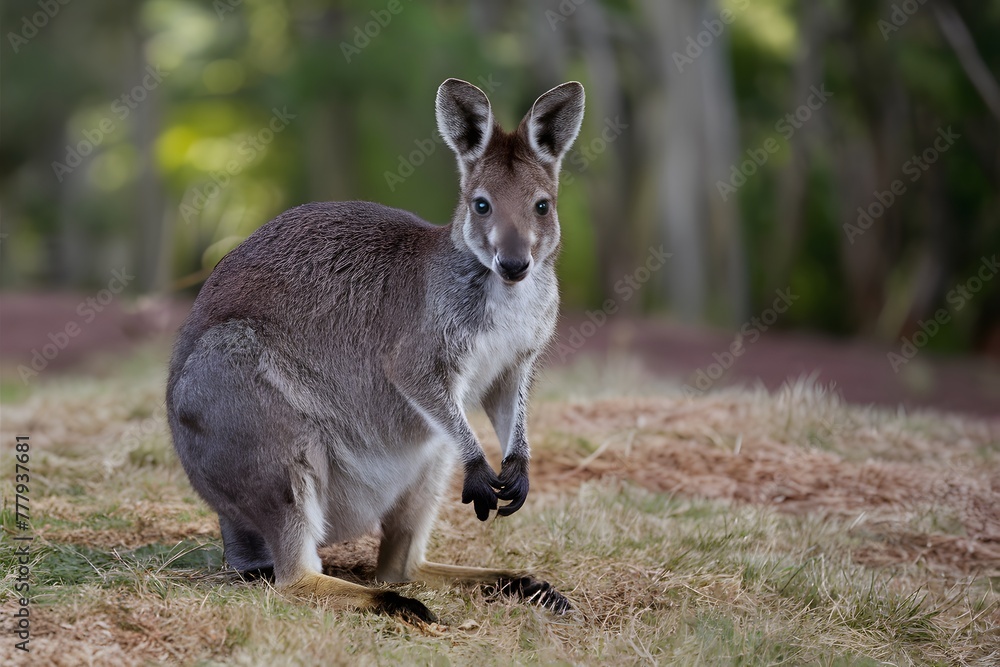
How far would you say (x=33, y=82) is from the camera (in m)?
25.0

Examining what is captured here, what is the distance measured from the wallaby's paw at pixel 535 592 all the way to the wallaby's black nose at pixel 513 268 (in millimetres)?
1131

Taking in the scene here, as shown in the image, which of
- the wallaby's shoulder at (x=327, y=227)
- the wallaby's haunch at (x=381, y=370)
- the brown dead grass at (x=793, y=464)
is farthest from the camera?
the brown dead grass at (x=793, y=464)

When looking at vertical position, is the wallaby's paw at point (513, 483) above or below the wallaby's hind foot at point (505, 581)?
above

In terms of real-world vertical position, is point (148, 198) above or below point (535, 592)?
above

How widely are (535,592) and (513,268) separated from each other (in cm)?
119

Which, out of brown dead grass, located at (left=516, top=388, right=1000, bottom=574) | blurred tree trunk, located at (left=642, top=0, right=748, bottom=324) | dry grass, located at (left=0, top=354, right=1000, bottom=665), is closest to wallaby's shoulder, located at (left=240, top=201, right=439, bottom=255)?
dry grass, located at (left=0, top=354, right=1000, bottom=665)

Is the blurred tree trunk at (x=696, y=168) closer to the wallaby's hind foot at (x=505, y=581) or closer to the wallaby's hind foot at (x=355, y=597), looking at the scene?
the wallaby's hind foot at (x=505, y=581)

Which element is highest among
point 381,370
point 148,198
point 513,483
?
point 381,370

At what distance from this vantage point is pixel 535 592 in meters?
4.22

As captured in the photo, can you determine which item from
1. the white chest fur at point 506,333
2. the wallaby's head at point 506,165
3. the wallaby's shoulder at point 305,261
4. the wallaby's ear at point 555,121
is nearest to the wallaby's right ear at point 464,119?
the wallaby's head at point 506,165

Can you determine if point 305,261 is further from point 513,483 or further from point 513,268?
point 513,483

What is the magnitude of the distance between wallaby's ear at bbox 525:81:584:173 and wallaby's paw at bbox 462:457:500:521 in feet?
3.93

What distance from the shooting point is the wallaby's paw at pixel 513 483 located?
434 centimetres

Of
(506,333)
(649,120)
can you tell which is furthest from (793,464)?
(649,120)
